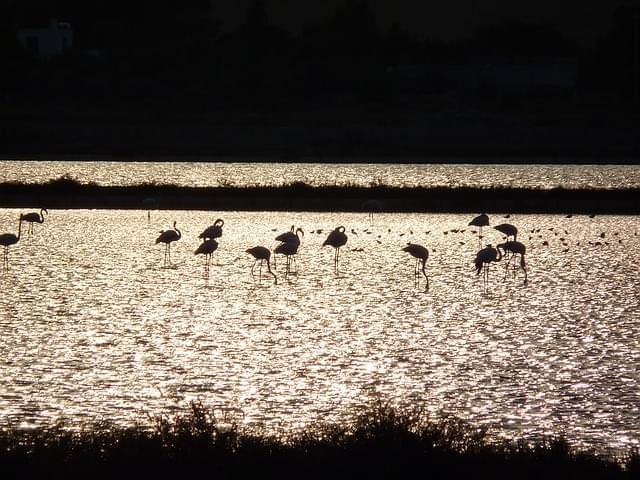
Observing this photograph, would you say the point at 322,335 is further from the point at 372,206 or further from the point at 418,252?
the point at 372,206

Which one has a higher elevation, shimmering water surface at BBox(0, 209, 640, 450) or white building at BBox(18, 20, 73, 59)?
white building at BBox(18, 20, 73, 59)

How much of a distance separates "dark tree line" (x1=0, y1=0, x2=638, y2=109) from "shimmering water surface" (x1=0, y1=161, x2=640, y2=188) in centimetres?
1719

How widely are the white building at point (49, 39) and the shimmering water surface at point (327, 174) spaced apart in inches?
1348

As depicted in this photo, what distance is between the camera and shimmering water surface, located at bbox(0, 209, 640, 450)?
9469 mm

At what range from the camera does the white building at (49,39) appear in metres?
77.3

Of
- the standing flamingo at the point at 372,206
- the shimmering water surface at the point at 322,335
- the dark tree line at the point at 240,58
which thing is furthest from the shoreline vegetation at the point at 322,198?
the dark tree line at the point at 240,58

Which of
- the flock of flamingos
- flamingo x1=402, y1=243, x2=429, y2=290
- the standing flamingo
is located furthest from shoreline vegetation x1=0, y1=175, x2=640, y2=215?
flamingo x1=402, y1=243, x2=429, y2=290

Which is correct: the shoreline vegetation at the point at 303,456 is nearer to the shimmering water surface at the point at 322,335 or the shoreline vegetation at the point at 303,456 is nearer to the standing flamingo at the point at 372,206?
the shimmering water surface at the point at 322,335

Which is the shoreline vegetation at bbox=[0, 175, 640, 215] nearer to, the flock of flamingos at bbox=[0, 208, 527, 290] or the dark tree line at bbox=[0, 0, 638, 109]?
the flock of flamingos at bbox=[0, 208, 527, 290]

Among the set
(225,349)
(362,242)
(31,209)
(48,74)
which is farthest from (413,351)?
(48,74)

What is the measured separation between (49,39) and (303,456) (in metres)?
73.6

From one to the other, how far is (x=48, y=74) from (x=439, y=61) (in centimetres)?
3002

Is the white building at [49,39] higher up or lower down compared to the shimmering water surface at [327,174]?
higher up

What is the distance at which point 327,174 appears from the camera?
40031 mm
